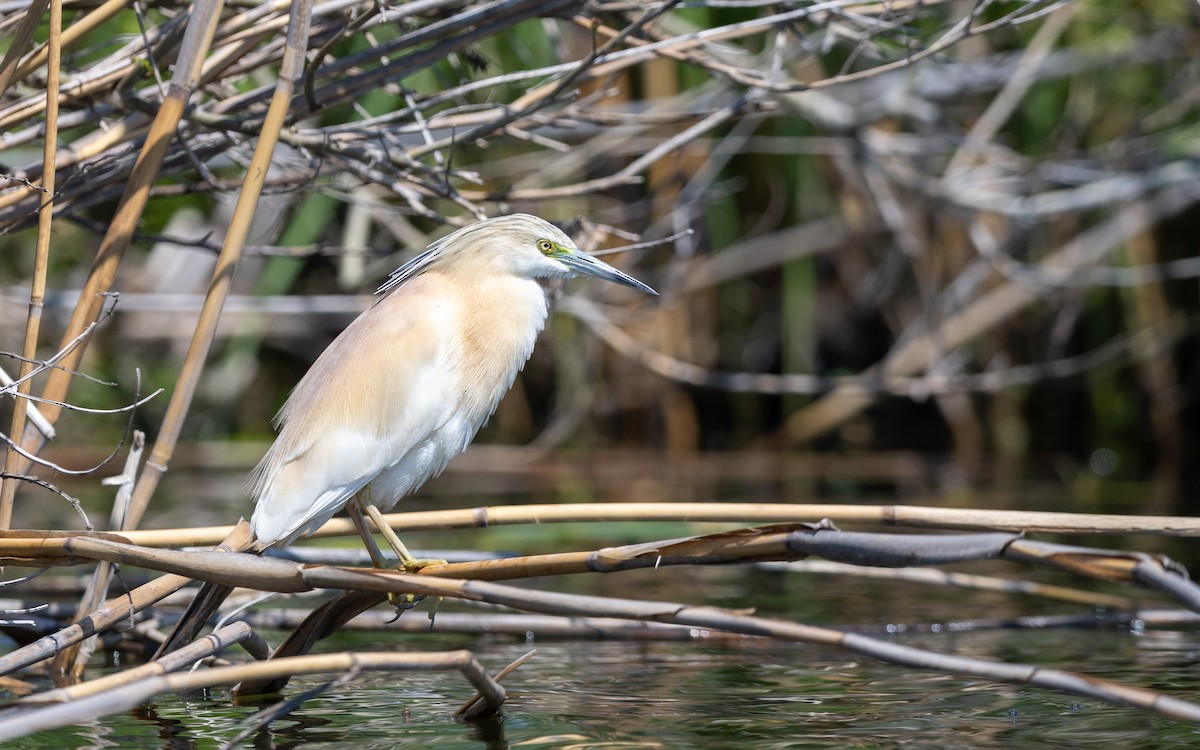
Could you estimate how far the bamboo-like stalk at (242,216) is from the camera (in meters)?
2.58

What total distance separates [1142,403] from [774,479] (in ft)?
8.88

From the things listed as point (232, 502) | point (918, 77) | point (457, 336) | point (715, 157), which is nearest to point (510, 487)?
point (232, 502)

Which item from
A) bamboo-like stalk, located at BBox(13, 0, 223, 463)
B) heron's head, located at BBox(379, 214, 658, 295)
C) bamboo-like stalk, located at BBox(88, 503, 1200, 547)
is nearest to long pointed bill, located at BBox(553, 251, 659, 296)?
heron's head, located at BBox(379, 214, 658, 295)

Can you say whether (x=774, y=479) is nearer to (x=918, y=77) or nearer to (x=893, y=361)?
(x=893, y=361)

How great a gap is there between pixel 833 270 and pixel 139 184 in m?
6.11

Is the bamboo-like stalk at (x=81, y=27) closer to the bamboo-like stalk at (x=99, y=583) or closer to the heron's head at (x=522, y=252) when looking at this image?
the bamboo-like stalk at (x=99, y=583)

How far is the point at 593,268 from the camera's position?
3.02 metres

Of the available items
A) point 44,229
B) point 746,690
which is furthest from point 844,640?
point 44,229

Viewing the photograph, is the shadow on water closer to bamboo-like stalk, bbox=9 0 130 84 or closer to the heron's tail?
the heron's tail

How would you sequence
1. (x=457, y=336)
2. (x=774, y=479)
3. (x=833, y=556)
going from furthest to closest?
(x=774, y=479)
(x=457, y=336)
(x=833, y=556)

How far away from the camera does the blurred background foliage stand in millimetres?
6578

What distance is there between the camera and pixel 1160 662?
324cm

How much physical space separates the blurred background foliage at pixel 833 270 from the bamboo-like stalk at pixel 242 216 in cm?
266

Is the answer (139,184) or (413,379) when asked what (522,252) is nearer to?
(413,379)
